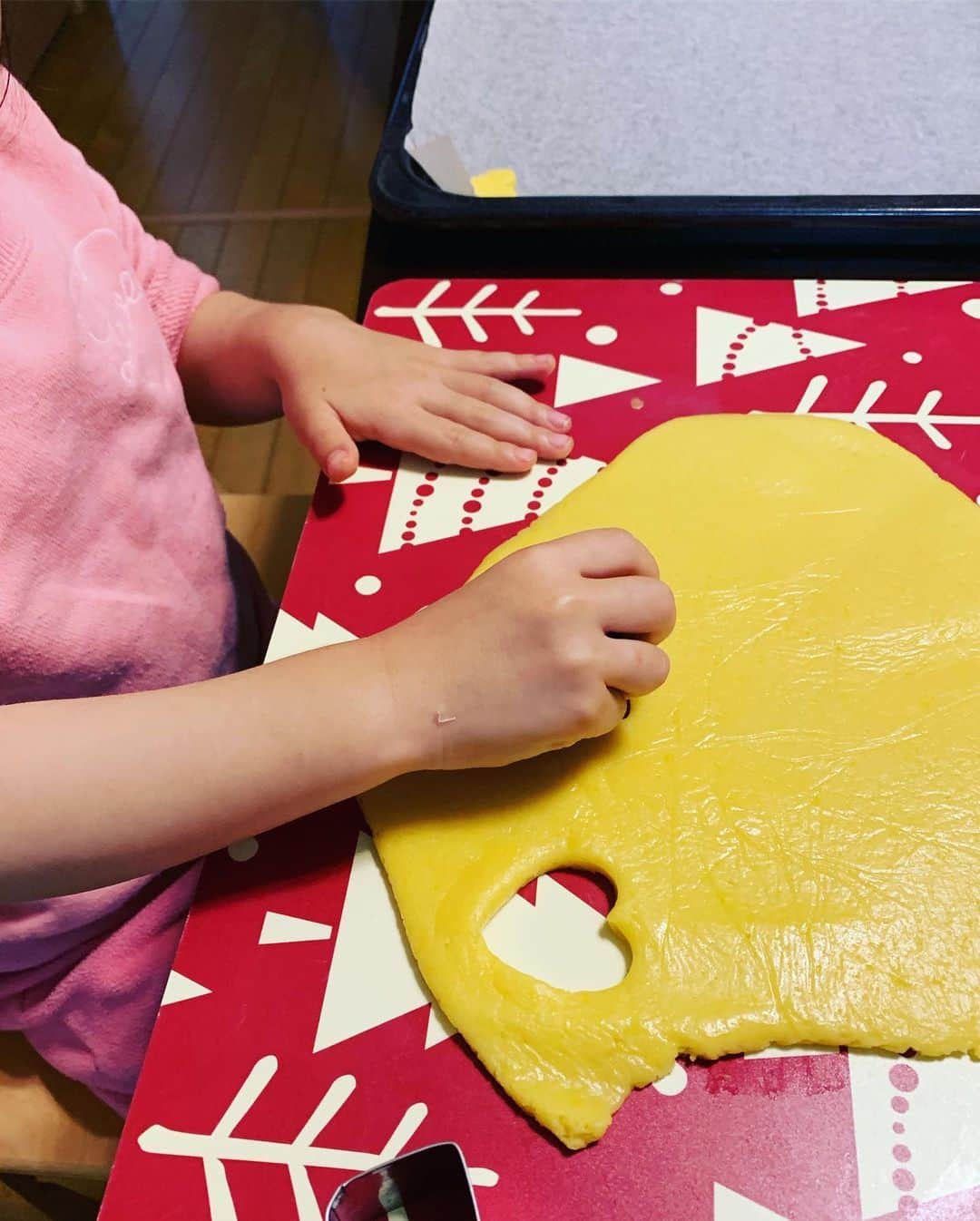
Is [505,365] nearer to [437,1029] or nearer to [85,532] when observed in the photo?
[85,532]

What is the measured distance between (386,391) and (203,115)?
140 cm

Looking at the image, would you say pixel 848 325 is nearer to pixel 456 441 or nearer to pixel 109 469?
pixel 456 441

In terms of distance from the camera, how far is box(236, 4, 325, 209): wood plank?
1687 mm

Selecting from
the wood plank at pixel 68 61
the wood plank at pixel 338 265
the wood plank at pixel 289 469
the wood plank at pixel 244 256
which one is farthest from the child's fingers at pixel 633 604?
the wood plank at pixel 68 61

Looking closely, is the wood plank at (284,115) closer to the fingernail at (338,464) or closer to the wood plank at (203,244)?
the wood plank at (203,244)

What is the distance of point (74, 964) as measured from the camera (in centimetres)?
64

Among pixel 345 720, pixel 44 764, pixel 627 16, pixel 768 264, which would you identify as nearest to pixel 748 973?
pixel 345 720

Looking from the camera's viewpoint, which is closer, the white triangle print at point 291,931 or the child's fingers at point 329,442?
the white triangle print at point 291,931

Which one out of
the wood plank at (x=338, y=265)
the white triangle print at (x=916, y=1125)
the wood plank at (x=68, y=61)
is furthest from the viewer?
the wood plank at (x=68, y=61)

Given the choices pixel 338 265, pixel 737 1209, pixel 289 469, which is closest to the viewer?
pixel 737 1209

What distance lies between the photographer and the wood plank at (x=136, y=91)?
175 cm

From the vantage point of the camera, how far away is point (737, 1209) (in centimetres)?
42

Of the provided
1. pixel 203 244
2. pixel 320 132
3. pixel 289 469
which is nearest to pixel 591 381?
pixel 289 469

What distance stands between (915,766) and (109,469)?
0.53 m
